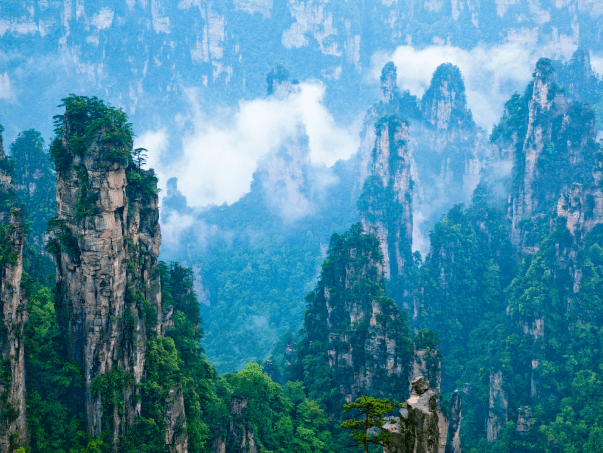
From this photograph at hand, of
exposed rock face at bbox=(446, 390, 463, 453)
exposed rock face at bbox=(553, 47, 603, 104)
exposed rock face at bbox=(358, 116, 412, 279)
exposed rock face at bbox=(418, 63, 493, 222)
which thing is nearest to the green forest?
exposed rock face at bbox=(446, 390, 463, 453)

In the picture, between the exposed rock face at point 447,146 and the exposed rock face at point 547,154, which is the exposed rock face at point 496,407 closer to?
the exposed rock face at point 547,154

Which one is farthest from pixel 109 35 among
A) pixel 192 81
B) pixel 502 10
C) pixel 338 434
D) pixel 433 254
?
pixel 338 434

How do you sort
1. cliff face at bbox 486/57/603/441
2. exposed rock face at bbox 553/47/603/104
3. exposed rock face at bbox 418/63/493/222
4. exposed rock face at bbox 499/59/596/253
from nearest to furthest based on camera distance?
cliff face at bbox 486/57/603/441 → exposed rock face at bbox 499/59/596/253 → exposed rock face at bbox 553/47/603/104 → exposed rock face at bbox 418/63/493/222

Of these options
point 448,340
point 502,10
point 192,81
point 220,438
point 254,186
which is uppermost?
point 192,81

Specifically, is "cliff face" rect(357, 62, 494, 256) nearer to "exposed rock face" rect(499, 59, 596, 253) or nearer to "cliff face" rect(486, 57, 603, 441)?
"cliff face" rect(486, 57, 603, 441)

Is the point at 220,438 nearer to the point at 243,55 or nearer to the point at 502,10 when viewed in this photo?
the point at 502,10

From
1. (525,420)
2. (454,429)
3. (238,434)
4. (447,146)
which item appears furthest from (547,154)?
(238,434)

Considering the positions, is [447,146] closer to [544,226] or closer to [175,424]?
[544,226]
